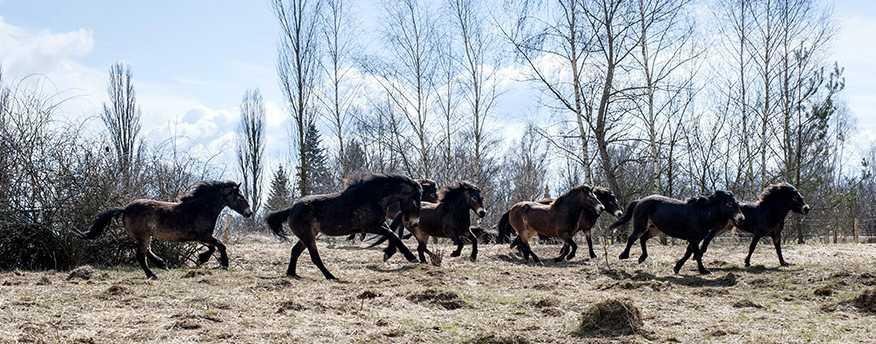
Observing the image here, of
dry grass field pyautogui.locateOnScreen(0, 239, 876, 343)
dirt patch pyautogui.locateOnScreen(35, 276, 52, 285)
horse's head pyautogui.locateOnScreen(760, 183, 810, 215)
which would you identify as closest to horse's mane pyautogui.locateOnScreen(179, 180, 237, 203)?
dry grass field pyautogui.locateOnScreen(0, 239, 876, 343)

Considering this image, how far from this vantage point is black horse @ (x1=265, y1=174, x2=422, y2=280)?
1079 cm

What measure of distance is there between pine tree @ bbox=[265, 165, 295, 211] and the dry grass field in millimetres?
20170

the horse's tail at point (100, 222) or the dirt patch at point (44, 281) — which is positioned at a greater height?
the horse's tail at point (100, 222)

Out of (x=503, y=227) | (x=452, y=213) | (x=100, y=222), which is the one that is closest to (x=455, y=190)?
(x=452, y=213)

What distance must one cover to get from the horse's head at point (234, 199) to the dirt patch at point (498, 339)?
261 inches

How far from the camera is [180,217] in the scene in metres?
11.3

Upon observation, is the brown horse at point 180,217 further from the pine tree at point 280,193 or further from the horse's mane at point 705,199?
the pine tree at point 280,193

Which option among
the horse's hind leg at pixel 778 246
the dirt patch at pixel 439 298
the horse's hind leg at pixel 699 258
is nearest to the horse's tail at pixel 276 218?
the dirt patch at pixel 439 298

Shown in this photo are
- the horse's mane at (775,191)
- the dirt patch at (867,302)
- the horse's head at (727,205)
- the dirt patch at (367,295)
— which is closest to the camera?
the dirt patch at (867,302)

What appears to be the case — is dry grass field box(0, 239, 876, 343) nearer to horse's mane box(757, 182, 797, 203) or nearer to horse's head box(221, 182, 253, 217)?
horse's head box(221, 182, 253, 217)

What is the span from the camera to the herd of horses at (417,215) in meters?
A: 11.0

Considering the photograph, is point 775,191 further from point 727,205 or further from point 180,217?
point 180,217

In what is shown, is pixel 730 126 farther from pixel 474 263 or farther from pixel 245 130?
pixel 245 130

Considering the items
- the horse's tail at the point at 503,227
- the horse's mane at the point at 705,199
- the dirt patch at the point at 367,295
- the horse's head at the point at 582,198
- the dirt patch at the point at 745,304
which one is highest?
the horse's head at the point at 582,198
